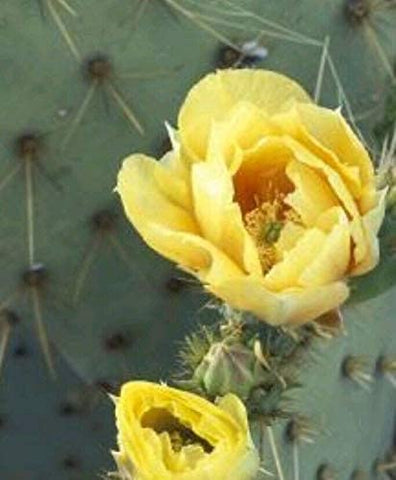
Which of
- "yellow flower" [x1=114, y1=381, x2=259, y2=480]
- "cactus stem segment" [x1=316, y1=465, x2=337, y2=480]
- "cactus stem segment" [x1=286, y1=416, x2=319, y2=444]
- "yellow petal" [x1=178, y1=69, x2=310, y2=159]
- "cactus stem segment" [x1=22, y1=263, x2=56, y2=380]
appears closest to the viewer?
"yellow flower" [x1=114, y1=381, x2=259, y2=480]

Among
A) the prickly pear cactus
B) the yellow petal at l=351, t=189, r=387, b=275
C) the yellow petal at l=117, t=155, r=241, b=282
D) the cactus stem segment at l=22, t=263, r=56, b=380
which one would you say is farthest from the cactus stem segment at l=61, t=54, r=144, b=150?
the yellow petal at l=351, t=189, r=387, b=275

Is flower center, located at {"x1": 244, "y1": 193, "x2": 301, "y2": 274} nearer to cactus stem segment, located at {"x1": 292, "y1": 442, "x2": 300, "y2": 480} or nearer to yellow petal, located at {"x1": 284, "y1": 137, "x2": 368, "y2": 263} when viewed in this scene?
yellow petal, located at {"x1": 284, "y1": 137, "x2": 368, "y2": 263}

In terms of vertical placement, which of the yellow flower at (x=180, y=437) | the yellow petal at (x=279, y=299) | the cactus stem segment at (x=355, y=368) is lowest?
the cactus stem segment at (x=355, y=368)

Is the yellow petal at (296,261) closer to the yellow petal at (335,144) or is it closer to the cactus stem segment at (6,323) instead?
the yellow petal at (335,144)

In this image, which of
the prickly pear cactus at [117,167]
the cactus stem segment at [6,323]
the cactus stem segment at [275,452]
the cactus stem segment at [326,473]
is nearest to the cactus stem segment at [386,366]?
the prickly pear cactus at [117,167]

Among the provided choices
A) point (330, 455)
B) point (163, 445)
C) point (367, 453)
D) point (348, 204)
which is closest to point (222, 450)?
point (163, 445)

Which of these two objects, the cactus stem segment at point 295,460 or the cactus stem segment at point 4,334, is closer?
the cactus stem segment at point 295,460

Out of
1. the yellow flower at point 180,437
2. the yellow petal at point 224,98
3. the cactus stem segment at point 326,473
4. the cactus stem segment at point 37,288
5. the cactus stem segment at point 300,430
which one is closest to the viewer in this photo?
the yellow flower at point 180,437
